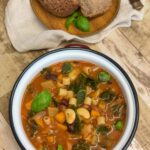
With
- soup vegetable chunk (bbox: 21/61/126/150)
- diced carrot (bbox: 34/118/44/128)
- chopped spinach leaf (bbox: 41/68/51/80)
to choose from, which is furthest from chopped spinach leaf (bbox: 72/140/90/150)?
chopped spinach leaf (bbox: 41/68/51/80)

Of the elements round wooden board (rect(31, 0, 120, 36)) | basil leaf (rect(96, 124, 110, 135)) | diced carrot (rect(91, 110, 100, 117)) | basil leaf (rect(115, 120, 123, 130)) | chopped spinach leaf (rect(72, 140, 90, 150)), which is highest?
round wooden board (rect(31, 0, 120, 36))

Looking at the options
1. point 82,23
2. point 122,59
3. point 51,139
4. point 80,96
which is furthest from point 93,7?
point 51,139

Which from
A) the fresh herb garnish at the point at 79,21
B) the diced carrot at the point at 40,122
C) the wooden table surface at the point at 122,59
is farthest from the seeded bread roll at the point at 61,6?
the diced carrot at the point at 40,122

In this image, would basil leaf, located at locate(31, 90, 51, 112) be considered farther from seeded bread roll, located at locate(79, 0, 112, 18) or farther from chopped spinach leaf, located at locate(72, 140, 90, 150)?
seeded bread roll, located at locate(79, 0, 112, 18)

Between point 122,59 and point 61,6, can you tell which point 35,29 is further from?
point 122,59

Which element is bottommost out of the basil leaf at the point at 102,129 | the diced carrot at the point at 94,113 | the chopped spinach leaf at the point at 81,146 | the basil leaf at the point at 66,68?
the chopped spinach leaf at the point at 81,146

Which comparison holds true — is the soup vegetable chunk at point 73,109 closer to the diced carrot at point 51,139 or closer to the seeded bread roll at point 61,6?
the diced carrot at point 51,139

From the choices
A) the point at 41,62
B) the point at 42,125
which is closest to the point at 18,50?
the point at 41,62
